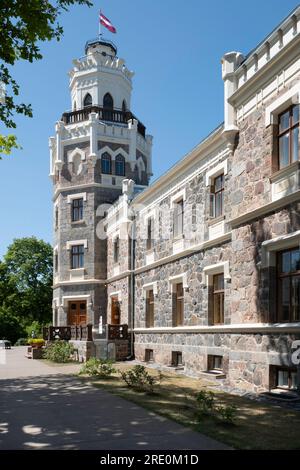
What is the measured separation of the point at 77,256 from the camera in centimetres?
3092

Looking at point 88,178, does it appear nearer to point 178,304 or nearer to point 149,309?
point 149,309

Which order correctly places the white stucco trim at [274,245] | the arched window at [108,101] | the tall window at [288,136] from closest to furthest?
the white stucco trim at [274,245] < the tall window at [288,136] < the arched window at [108,101]

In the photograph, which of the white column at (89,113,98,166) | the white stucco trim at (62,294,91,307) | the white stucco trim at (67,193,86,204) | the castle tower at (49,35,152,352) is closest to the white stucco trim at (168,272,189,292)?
the castle tower at (49,35,152,352)

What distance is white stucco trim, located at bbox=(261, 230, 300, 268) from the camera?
36.7ft

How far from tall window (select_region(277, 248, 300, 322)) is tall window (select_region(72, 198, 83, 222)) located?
20146 millimetres

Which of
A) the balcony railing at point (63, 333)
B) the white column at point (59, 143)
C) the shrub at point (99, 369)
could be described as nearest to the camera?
the shrub at point (99, 369)

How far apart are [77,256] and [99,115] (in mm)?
8808

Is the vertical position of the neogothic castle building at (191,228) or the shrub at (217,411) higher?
the neogothic castle building at (191,228)

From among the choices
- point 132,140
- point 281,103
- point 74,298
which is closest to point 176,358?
point 281,103

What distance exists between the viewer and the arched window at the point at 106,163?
30.8 meters

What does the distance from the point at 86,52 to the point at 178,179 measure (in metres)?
20.2

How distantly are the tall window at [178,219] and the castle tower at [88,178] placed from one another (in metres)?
8.44

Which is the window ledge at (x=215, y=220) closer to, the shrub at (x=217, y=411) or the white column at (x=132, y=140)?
the shrub at (x=217, y=411)

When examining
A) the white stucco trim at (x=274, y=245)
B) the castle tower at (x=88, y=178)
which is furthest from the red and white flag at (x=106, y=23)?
the white stucco trim at (x=274, y=245)
